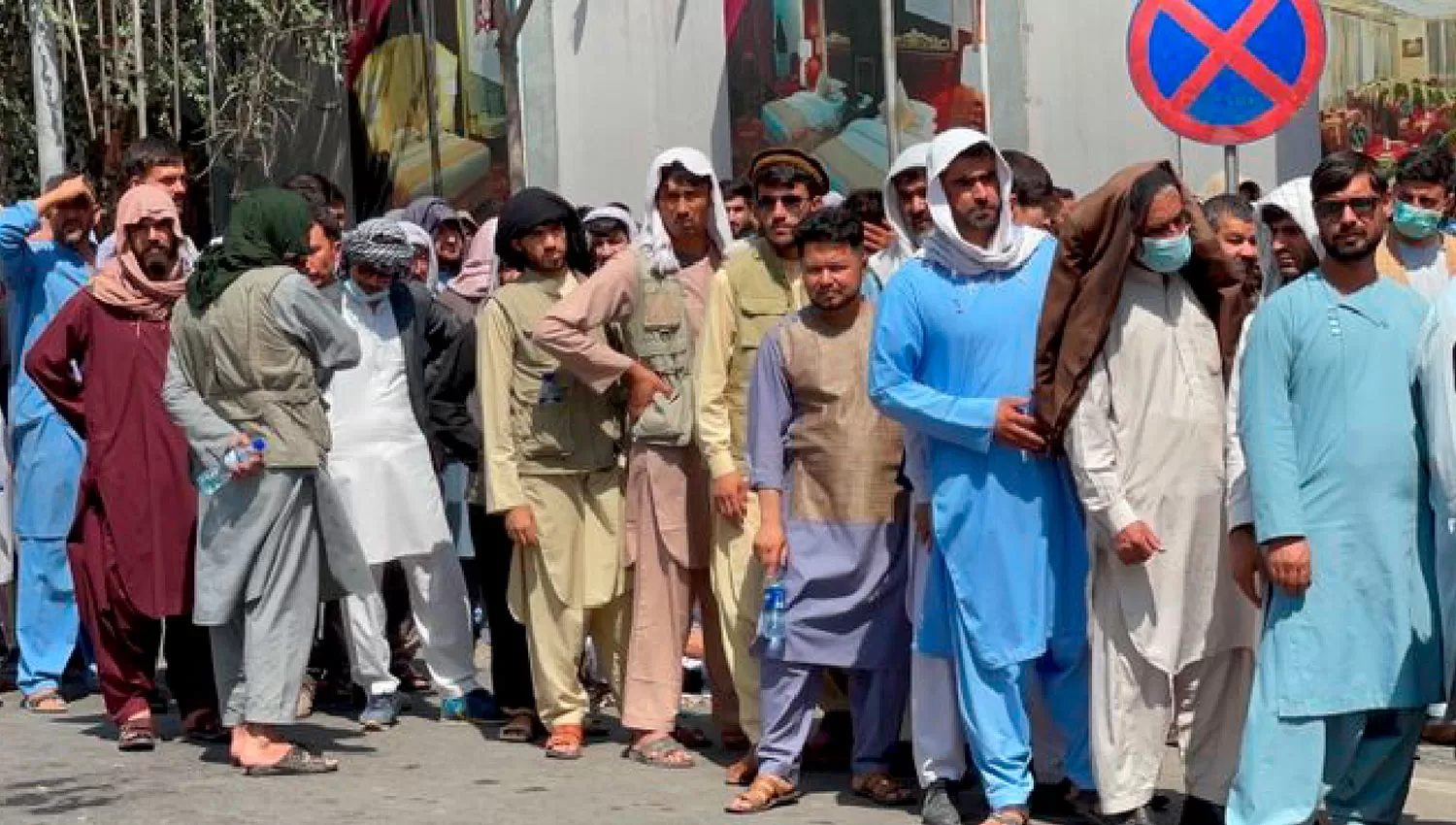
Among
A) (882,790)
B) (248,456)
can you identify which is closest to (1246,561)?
(882,790)

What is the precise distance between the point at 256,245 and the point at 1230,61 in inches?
123

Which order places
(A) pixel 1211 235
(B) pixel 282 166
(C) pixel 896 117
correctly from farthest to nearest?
(B) pixel 282 166 < (C) pixel 896 117 < (A) pixel 1211 235

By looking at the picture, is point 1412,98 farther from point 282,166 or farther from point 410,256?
point 282,166

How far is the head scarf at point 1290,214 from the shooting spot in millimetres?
8281

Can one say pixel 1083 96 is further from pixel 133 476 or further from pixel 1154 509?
pixel 1154 509

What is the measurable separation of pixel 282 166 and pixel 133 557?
14.7 m

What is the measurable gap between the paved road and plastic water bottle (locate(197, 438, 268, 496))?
894mm

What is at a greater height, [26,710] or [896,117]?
[896,117]

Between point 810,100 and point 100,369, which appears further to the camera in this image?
point 810,100

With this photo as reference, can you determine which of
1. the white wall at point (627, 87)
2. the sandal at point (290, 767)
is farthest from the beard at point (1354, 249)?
the white wall at point (627, 87)

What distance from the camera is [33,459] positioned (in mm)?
10680

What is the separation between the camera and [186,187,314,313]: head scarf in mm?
8922

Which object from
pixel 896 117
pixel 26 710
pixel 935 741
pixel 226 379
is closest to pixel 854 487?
pixel 935 741

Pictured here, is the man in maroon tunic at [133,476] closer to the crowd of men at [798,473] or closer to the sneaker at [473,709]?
the crowd of men at [798,473]
